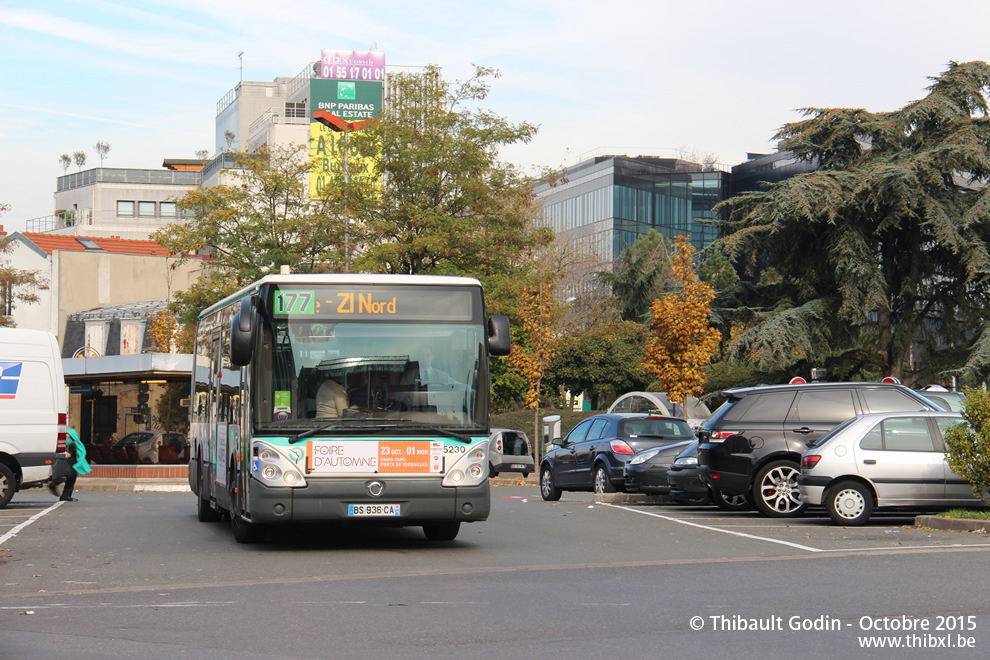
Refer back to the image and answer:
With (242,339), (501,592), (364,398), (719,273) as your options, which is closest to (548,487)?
(364,398)

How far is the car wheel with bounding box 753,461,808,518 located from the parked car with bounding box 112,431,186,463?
100ft

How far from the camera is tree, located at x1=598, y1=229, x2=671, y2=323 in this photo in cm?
6153

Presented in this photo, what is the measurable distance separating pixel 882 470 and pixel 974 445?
1.29m

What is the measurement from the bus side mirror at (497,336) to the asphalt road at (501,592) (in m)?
2.12

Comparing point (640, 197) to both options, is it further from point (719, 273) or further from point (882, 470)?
point (882, 470)

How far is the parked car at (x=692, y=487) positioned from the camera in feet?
62.1

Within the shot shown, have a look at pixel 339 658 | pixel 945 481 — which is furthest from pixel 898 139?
pixel 339 658

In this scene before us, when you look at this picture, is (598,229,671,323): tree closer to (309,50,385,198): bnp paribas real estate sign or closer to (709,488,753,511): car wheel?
(309,50,385,198): bnp paribas real estate sign

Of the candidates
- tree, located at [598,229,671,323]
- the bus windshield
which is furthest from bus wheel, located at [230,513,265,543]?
tree, located at [598,229,671,323]

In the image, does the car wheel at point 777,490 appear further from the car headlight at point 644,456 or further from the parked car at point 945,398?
the car headlight at point 644,456

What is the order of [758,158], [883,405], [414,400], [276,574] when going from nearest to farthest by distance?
1. [276,574]
2. [414,400]
3. [883,405]
4. [758,158]

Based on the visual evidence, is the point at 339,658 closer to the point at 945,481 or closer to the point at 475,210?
the point at 945,481

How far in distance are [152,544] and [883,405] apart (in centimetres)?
987

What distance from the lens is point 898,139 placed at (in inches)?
1331
